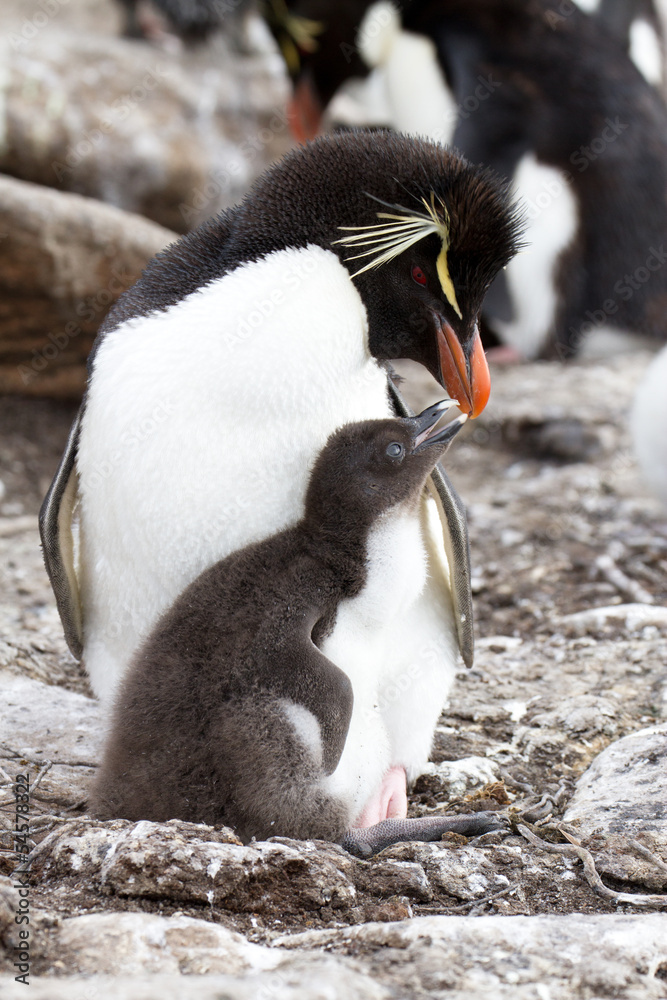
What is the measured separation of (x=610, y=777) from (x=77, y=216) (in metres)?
3.35

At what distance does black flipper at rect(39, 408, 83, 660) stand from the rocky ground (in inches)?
12.4

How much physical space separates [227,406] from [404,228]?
511 millimetres

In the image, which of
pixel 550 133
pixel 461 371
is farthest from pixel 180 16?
pixel 461 371

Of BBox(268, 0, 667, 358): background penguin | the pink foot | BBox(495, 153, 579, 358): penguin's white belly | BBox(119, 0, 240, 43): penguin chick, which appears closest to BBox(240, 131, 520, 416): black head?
the pink foot

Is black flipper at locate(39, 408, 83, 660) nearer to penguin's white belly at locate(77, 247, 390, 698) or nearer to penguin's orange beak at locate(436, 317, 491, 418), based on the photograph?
penguin's white belly at locate(77, 247, 390, 698)

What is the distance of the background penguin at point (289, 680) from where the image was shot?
192 cm

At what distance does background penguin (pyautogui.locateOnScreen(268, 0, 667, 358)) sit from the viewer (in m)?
5.78

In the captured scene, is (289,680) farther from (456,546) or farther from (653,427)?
(653,427)

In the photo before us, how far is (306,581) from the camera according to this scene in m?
2.06

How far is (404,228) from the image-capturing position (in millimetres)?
2150

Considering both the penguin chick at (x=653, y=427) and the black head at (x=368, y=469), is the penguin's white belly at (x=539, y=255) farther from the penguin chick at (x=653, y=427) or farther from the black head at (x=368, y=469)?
the black head at (x=368, y=469)

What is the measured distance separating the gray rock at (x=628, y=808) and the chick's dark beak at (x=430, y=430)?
0.79m

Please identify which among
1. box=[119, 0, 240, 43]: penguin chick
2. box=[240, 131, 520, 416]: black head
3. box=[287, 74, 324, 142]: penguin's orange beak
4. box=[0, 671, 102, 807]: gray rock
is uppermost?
box=[240, 131, 520, 416]: black head

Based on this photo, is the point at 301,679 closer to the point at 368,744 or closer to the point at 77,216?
the point at 368,744
